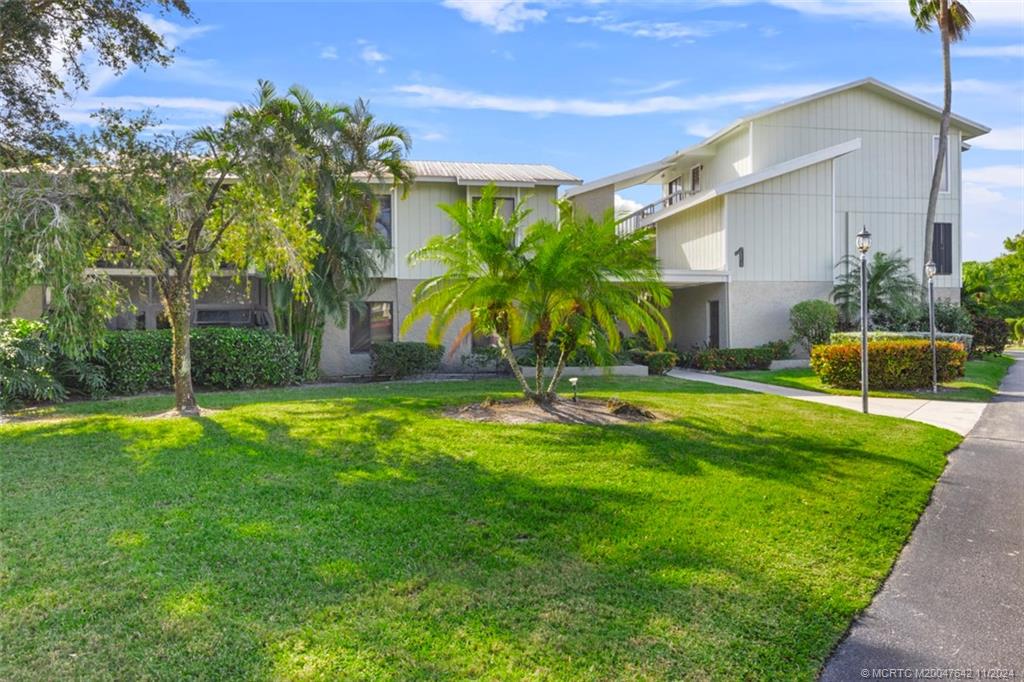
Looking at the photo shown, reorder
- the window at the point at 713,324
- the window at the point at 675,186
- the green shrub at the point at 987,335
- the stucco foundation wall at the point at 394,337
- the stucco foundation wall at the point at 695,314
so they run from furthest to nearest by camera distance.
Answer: the window at the point at 675,186 → the green shrub at the point at 987,335 → the window at the point at 713,324 → the stucco foundation wall at the point at 695,314 → the stucco foundation wall at the point at 394,337

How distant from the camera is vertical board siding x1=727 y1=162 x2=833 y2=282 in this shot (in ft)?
70.0

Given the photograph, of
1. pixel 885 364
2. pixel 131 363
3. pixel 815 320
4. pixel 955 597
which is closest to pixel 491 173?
pixel 815 320

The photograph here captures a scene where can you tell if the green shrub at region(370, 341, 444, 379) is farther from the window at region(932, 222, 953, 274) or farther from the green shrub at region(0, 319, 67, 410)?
the window at region(932, 222, 953, 274)

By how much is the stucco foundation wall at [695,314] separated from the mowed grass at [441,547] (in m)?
12.5

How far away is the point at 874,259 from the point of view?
2200cm

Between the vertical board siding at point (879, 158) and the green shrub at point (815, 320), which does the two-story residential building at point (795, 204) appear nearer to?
the vertical board siding at point (879, 158)

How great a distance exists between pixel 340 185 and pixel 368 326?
5.16 m

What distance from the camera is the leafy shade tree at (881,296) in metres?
21.3

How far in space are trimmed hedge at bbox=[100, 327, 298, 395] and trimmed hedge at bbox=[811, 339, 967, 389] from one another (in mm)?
12420

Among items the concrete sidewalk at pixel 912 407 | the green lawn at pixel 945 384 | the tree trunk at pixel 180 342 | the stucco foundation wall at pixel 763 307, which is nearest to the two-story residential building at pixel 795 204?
the stucco foundation wall at pixel 763 307

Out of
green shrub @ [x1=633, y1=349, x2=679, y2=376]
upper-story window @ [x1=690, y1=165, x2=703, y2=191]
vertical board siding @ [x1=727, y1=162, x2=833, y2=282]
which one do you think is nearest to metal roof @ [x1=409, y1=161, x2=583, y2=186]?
vertical board siding @ [x1=727, y1=162, x2=833, y2=282]

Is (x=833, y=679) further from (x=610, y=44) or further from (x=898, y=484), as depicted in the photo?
(x=610, y=44)

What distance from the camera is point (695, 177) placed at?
26844mm

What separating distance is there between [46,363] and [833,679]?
42.7ft
